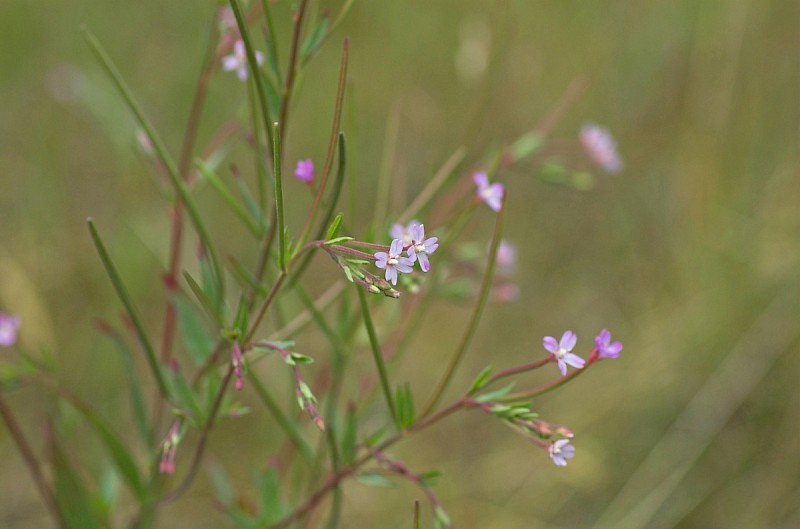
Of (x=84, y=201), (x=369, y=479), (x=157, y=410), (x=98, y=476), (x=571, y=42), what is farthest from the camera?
(x=571, y=42)

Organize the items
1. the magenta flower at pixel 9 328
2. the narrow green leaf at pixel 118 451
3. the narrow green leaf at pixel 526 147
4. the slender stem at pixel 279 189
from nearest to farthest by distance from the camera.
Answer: the slender stem at pixel 279 189 → the narrow green leaf at pixel 118 451 → the magenta flower at pixel 9 328 → the narrow green leaf at pixel 526 147

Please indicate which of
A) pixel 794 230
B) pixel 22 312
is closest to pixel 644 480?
pixel 794 230

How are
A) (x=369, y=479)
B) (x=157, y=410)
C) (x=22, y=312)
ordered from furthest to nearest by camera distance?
(x=22, y=312) → (x=157, y=410) → (x=369, y=479)

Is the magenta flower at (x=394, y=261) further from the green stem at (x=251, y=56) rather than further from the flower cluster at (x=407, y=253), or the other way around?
the green stem at (x=251, y=56)

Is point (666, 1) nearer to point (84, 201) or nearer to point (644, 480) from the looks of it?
Result: point (644, 480)

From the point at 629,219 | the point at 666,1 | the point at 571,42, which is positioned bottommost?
the point at 629,219

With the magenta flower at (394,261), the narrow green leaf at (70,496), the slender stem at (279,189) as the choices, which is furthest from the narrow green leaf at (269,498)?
the magenta flower at (394,261)

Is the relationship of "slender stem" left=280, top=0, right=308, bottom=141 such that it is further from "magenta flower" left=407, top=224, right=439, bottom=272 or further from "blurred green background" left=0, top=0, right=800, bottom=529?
"blurred green background" left=0, top=0, right=800, bottom=529
